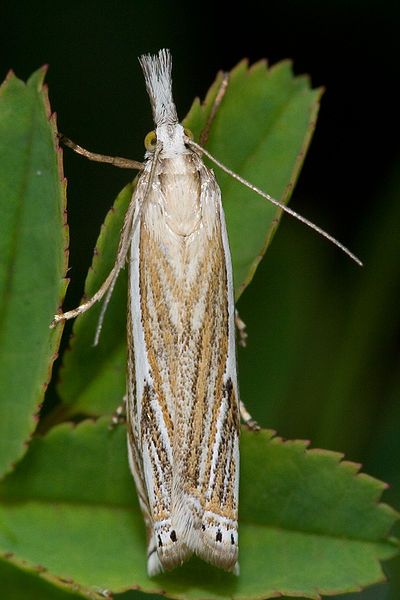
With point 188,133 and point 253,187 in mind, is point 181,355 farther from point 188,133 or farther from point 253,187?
point 188,133

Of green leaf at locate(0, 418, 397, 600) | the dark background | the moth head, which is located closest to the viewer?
green leaf at locate(0, 418, 397, 600)

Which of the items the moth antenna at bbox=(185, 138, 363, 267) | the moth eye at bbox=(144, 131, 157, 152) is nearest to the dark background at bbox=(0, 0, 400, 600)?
the moth eye at bbox=(144, 131, 157, 152)

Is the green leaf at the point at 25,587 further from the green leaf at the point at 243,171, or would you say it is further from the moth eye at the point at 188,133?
the moth eye at the point at 188,133

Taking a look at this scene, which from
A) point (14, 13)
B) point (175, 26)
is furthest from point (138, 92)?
point (14, 13)

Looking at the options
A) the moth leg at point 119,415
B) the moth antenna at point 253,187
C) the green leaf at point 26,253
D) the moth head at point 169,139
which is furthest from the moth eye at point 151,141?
the moth leg at point 119,415

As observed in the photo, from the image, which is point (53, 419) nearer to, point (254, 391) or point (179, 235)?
point (179, 235)

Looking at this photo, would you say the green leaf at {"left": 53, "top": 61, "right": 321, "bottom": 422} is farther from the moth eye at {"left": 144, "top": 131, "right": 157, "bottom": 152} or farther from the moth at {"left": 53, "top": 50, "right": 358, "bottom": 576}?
the moth eye at {"left": 144, "top": 131, "right": 157, "bottom": 152}

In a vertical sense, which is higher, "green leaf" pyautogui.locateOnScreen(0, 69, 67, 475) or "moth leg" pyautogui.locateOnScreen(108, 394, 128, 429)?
"green leaf" pyautogui.locateOnScreen(0, 69, 67, 475)
